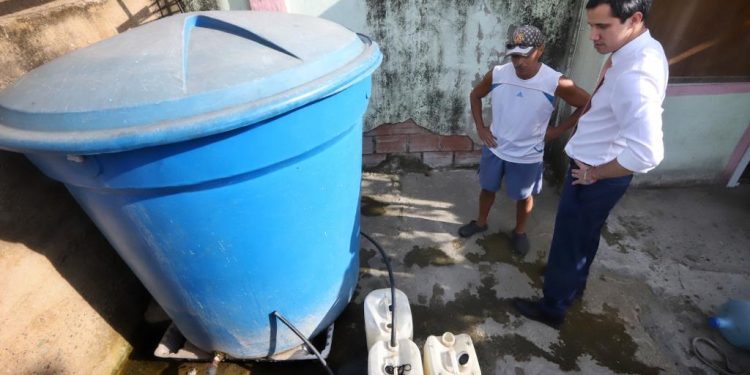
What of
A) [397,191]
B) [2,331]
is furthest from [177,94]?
[397,191]

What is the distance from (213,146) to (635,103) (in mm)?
1463

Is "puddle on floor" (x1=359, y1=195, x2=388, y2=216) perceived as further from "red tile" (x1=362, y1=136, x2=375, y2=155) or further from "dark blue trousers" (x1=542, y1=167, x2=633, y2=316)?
"dark blue trousers" (x1=542, y1=167, x2=633, y2=316)

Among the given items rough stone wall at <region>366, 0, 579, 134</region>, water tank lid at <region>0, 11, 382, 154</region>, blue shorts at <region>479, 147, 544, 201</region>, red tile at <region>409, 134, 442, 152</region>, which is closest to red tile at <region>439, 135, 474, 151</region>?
red tile at <region>409, 134, 442, 152</region>

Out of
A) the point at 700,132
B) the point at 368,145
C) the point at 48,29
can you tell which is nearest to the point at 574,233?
the point at 368,145

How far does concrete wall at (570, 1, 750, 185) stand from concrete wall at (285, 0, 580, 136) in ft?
→ 1.06

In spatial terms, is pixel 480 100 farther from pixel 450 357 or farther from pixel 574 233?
pixel 450 357

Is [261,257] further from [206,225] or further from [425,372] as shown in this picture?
[425,372]

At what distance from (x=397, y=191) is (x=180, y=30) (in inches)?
88.4

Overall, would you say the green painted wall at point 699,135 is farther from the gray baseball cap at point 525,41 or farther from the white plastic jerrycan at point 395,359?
the white plastic jerrycan at point 395,359

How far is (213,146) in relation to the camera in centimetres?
108

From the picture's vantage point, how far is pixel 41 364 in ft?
5.24

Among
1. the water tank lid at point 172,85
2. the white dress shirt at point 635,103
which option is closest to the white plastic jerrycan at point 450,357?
the white dress shirt at point 635,103

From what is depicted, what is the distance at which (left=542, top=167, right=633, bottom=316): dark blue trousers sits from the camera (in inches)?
65.1

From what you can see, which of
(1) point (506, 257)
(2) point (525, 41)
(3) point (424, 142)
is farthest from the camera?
(3) point (424, 142)
